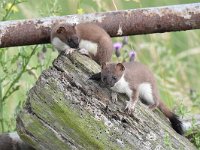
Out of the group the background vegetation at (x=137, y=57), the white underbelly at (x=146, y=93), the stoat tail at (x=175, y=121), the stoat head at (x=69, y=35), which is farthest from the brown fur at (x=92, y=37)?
the stoat tail at (x=175, y=121)

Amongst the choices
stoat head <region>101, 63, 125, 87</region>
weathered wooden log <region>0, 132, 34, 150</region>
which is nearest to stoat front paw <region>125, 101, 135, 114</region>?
stoat head <region>101, 63, 125, 87</region>

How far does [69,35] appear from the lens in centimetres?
412

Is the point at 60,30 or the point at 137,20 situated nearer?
the point at 137,20

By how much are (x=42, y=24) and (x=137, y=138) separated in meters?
0.76

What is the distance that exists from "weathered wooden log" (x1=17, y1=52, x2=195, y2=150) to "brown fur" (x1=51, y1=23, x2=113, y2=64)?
0.65m

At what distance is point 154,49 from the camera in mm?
5812

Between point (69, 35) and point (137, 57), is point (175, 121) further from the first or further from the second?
point (137, 57)

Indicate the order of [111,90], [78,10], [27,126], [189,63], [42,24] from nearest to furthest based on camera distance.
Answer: [27,126] → [111,90] → [42,24] → [78,10] → [189,63]

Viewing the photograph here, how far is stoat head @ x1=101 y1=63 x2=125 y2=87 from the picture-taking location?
3398 mm

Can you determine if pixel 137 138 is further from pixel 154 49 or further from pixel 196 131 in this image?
pixel 154 49

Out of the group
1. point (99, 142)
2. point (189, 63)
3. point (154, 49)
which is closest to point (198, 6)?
point (99, 142)

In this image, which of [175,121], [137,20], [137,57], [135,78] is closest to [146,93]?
[135,78]

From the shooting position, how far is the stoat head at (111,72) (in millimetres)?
3398

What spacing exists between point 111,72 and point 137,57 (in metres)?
2.24
